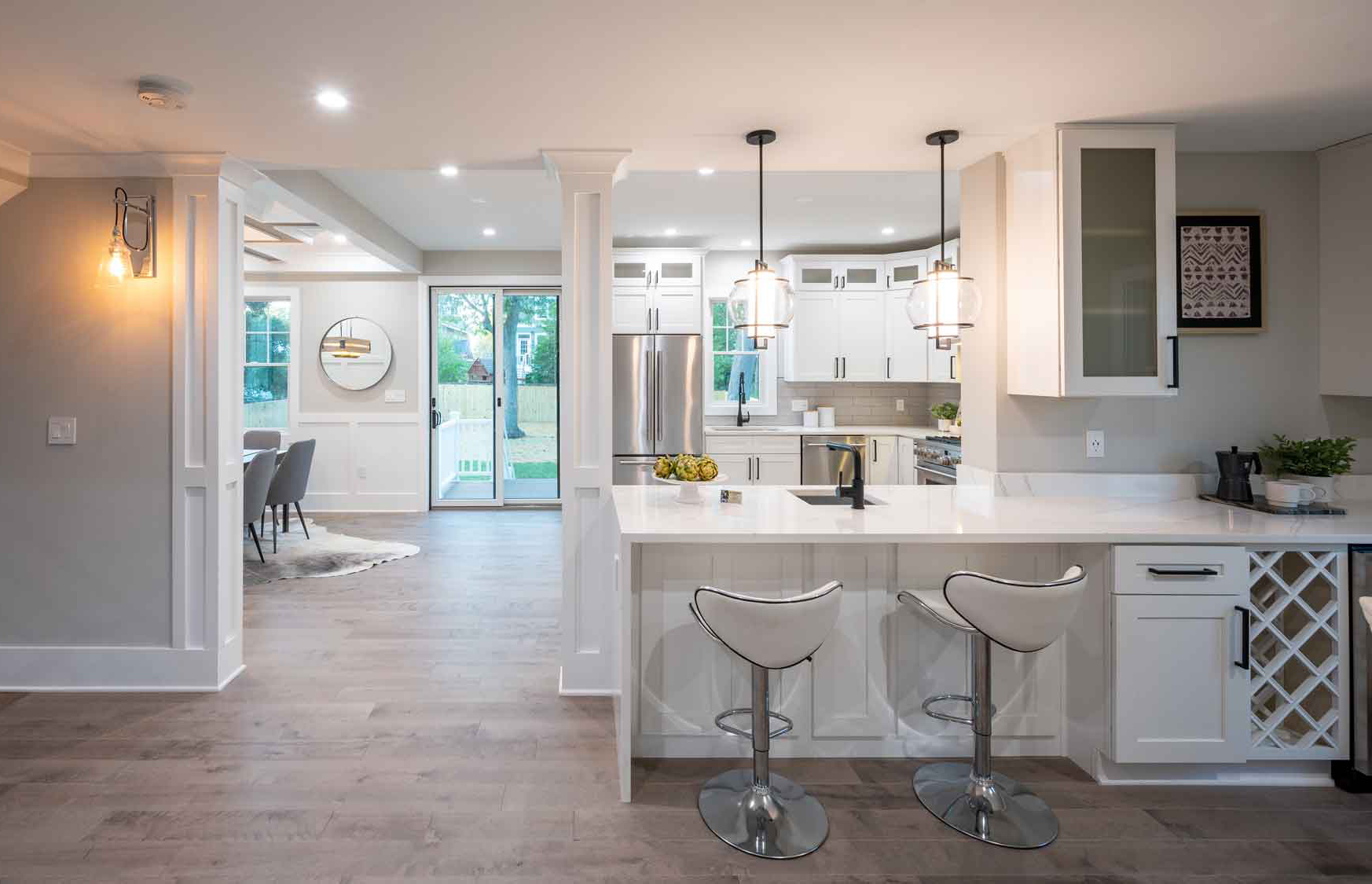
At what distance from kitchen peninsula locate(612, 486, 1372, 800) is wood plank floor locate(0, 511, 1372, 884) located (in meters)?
0.13

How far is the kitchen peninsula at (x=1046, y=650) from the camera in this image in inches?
94.6

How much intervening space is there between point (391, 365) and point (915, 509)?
6281 millimetres

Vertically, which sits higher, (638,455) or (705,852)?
(638,455)

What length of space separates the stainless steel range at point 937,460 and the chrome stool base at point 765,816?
117 inches

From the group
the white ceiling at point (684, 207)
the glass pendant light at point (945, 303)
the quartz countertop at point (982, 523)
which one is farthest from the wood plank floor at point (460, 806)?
the white ceiling at point (684, 207)

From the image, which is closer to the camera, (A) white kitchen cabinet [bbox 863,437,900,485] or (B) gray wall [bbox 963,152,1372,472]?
(B) gray wall [bbox 963,152,1372,472]

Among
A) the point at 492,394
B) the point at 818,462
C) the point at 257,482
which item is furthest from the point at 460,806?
the point at 492,394

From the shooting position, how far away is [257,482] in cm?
525

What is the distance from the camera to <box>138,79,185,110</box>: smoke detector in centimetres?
245

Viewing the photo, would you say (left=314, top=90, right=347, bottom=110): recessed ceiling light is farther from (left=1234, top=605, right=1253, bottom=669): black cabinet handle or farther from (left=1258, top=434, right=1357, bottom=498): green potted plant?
(left=1258, top=434, right=1357, bottom=498): green potted plant

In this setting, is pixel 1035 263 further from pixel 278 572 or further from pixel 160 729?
pixel 278 572

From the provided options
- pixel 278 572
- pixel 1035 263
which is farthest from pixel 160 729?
pixel 1035 263

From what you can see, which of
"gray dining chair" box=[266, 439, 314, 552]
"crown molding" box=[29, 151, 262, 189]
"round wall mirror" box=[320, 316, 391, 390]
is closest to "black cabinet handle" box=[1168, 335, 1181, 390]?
"crown molding" box=[29, 151, 262, 189]

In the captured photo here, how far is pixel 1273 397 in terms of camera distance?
315 centimetres
